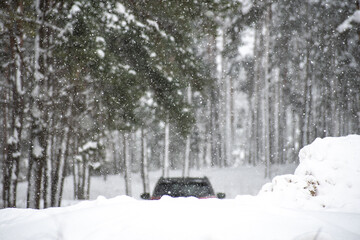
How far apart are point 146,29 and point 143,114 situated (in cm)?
523

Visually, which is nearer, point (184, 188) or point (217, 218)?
point (217, 218)

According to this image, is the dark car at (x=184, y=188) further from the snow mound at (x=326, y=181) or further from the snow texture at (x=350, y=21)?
the snow texture at (x=350, y=21)

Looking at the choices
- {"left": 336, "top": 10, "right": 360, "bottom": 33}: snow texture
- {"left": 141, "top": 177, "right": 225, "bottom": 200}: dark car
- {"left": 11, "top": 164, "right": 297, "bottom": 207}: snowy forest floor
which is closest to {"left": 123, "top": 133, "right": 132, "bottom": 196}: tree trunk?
{"left": 11, "top": 164, "right": 297, "bottom": 207}: snowy forest floor

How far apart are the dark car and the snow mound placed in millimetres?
1693

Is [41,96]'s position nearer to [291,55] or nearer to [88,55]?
[88,55]

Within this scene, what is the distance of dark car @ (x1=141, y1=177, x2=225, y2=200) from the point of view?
6.25 meters

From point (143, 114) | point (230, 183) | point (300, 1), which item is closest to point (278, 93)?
point (300, 1)

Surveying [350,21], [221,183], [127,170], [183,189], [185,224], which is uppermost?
[350,21]

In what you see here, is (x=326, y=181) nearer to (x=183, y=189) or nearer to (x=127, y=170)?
(x=183, y=189)

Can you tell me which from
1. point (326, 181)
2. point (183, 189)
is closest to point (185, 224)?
point (326, 181)

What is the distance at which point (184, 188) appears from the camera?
20.8 feet

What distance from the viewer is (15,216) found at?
3.62 metres

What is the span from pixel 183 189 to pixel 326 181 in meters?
2.93

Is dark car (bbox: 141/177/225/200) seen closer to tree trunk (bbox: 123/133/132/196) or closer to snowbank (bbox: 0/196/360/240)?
snowbank (bbox: 0/196/360/240)
